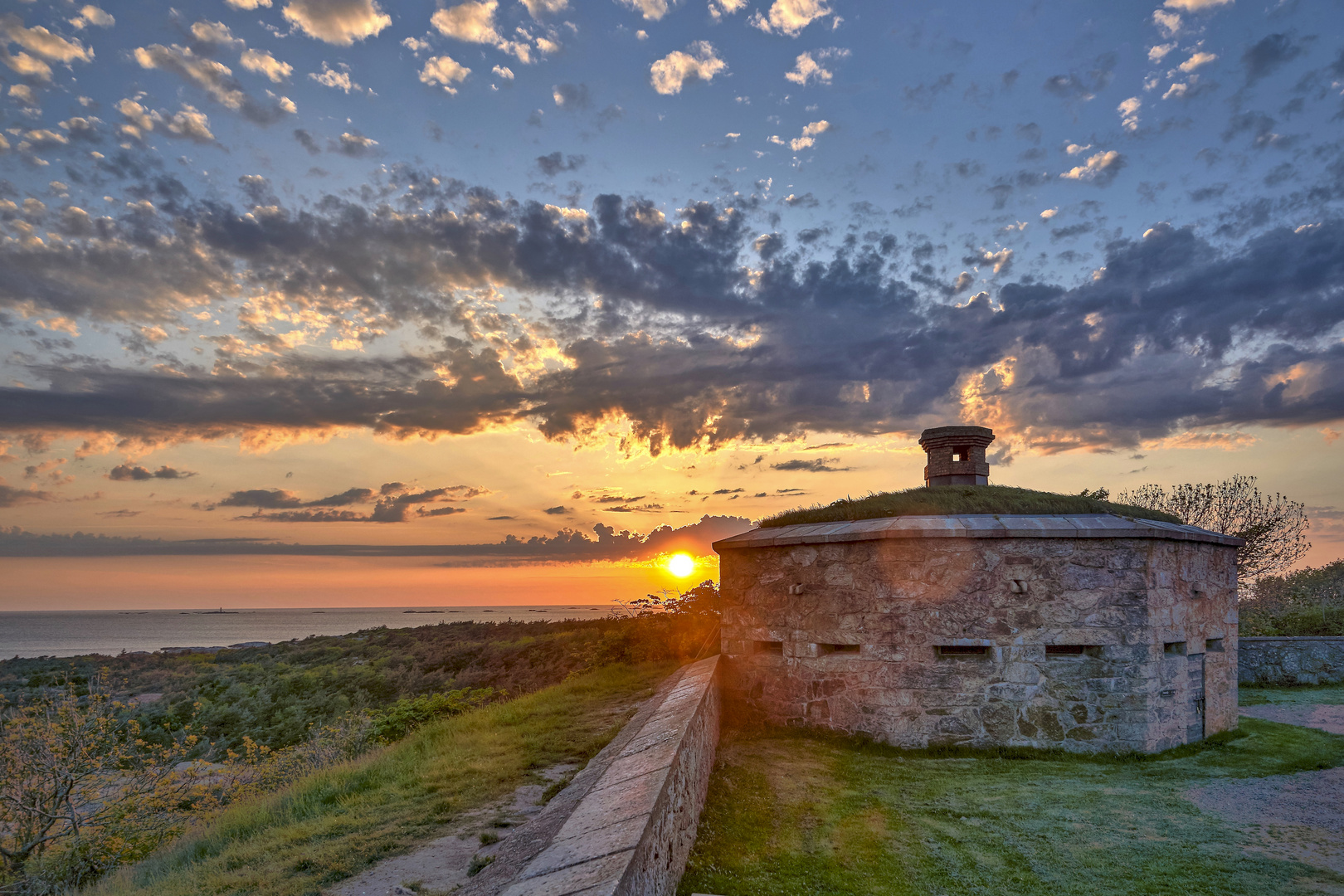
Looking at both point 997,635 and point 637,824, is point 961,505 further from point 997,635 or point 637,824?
point 637,824

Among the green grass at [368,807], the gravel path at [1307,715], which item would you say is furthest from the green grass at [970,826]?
the gravel path at [1307,715]

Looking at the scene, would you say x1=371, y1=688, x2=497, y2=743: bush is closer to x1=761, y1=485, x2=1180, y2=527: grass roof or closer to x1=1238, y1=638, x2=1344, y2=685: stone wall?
x1=761, y1=485, x2=1180, y2=527: grass roof

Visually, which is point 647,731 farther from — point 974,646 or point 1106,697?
point 1106,697

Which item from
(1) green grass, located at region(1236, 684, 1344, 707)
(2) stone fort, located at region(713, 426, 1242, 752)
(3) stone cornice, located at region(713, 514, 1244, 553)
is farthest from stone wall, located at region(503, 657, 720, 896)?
(1) green grass, located at region(1236, 684, 1344, 707)

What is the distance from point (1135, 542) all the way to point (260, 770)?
41.7ft

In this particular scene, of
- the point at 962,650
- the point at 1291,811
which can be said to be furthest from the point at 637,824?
the point at 1291,811

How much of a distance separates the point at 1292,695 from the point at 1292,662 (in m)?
1.97

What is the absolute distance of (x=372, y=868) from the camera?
16.4ft

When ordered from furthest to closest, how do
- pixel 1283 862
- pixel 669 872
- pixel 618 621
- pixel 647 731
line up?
pixel 618 621, pixel 647 731, pixel 1283 862, pixel 669 872

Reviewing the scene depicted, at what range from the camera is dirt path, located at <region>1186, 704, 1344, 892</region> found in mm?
5270

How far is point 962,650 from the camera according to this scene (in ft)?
27.6

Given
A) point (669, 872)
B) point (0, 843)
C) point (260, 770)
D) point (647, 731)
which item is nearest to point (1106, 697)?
point (647, 731)

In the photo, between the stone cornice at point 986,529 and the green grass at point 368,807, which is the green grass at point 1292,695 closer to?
the stone cornice at point 986,529

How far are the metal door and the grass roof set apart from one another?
80.9 inches
